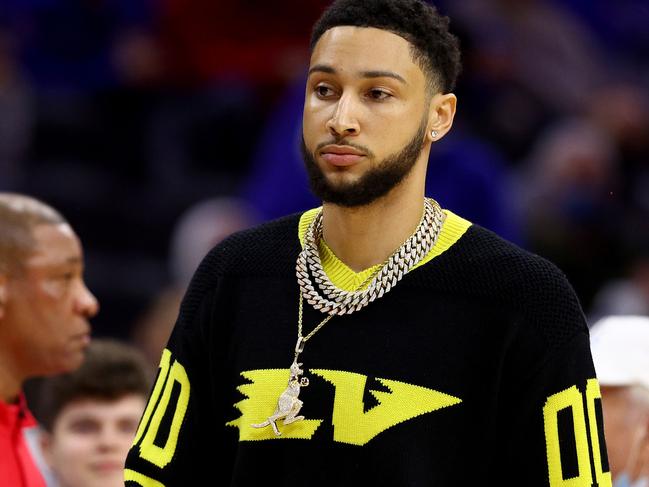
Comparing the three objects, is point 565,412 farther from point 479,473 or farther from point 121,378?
point 121,378

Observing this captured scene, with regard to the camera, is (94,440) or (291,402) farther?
(94,440)

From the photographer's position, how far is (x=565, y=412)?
2838mm

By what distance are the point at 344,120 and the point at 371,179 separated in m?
0.14

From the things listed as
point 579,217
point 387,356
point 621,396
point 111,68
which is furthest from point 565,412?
point 111,68

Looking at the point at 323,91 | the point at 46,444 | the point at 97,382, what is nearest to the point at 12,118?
the point at 46,444

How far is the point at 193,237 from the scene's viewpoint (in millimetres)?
7473

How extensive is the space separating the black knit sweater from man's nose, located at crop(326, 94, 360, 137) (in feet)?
1.09

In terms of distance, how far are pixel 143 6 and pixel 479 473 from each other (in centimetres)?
589

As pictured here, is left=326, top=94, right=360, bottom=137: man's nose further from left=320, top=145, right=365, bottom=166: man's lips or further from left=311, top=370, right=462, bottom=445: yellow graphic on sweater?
left=311, top=370, right=462, bottom=445: yellow graphic on sweater

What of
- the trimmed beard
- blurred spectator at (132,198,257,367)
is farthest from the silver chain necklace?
blurred spectator at (132,198,257,367)

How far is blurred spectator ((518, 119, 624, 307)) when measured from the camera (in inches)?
286

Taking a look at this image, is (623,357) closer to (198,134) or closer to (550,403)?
(550,403)

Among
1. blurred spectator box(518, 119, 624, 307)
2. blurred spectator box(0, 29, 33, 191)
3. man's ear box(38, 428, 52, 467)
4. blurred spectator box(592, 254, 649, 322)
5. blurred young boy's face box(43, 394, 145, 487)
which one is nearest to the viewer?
blurred young boy's face box(43, 394, 145, 487)

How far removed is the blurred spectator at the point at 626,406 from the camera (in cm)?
399
